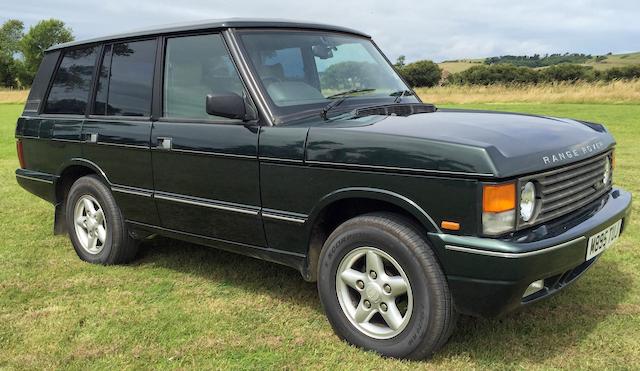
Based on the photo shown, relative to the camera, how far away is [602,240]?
3.11 m

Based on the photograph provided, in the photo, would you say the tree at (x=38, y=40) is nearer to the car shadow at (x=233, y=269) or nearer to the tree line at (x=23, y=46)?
the tree line at (x=23, y=46)

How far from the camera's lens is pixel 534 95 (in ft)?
83.1

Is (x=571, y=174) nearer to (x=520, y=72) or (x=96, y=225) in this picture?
(x=96, y=225)

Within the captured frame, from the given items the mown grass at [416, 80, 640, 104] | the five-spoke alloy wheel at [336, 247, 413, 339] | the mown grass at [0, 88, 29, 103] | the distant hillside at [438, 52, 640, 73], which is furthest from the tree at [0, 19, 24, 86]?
the five-spoke alloy wheel at [336, 247, 413, 339]

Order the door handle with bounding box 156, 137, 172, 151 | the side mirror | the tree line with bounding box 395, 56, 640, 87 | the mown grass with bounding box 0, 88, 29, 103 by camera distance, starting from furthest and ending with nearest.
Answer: the mown grass with bounding box 0, 88, 29, 103 < the tree line with bounding box 395, 56, 640, 87 < the door handle with bounding box 156, 137, 172, 151 < the side mirror

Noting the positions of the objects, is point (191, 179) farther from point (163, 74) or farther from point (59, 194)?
point (59, 194)

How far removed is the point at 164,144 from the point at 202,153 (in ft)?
1.35

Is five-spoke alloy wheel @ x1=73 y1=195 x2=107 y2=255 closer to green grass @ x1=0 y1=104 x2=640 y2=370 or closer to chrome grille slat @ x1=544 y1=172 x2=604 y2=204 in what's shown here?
green grass @ x1=0 y1=104 x2=640 y2=370

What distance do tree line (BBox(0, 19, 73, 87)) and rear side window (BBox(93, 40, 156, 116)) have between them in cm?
7485

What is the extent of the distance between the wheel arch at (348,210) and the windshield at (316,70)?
2.24 ft

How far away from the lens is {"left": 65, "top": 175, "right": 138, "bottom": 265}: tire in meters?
4.62

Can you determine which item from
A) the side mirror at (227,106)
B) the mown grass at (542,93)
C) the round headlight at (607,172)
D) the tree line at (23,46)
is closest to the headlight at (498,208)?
the round headlight at (607,172)

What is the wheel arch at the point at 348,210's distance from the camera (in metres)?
2.84

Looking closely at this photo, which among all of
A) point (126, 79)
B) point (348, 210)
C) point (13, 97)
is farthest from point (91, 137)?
point (13, 97)
